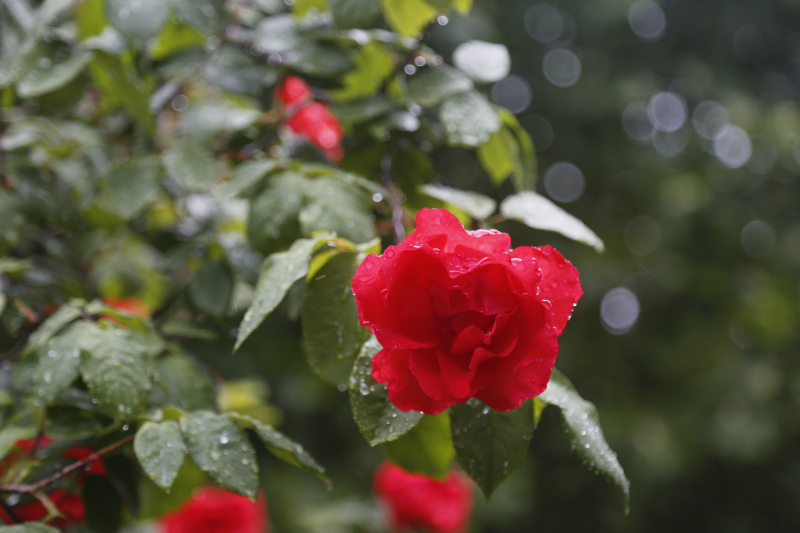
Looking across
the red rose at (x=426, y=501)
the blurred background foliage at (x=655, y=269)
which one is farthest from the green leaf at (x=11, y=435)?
the blurred background foliage at (x=655, y=269)

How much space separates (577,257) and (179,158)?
208cm

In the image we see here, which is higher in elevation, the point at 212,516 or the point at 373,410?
the point at 373,410

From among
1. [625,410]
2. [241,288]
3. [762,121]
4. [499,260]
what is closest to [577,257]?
[625,410]

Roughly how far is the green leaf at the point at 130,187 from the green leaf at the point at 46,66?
0.10 metres

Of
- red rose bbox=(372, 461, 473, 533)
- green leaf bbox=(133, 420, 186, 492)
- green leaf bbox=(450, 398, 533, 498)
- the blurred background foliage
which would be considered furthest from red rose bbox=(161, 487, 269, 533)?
the blurred background foliage

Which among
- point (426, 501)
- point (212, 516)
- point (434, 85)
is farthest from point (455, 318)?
point (426, 501)

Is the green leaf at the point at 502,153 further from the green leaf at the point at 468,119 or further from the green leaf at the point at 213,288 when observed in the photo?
the green leaf at the point at 213,288

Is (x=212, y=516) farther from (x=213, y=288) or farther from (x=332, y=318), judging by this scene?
(x=332, y=318)

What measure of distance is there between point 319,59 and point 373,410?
36 centimetres

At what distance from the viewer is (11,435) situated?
1.52ft

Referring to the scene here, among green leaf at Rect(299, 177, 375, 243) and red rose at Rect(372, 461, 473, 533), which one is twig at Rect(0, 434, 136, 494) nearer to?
green leaf at Rect(299, 177, 375, 243)

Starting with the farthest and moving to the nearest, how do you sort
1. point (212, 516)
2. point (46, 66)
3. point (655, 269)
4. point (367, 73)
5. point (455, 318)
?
point (655, 269), point (212, 516), point (367, 73), point (46, 66), point (455, 318)

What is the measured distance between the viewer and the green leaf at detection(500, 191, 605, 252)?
45cm

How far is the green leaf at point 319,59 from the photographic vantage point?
1.88ft
